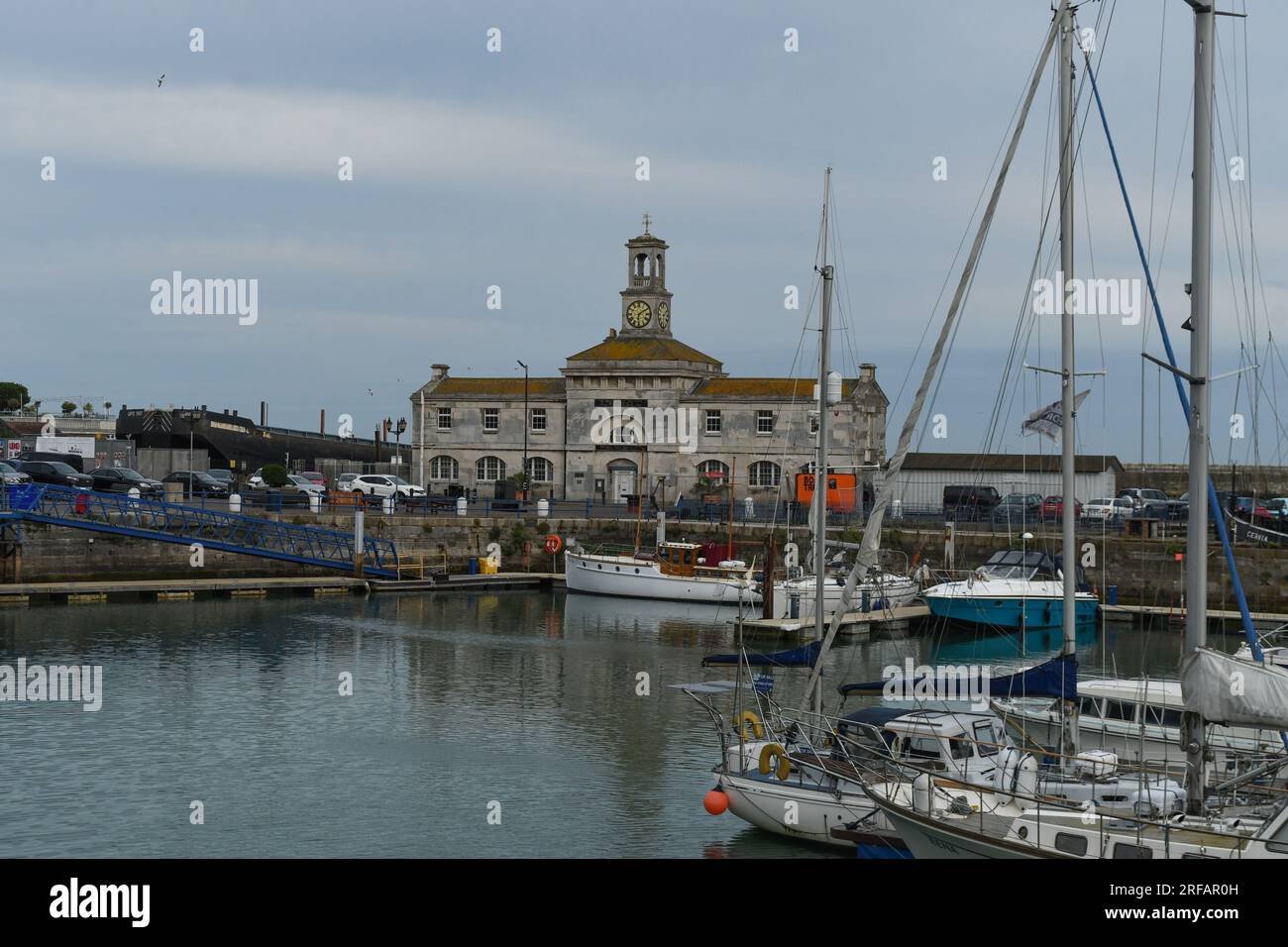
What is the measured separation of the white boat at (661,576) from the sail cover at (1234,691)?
1589 inches

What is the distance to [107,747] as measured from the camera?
28906mm

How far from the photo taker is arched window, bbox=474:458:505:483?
264 ft

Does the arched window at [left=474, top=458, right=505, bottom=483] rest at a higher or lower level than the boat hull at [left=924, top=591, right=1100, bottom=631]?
higher

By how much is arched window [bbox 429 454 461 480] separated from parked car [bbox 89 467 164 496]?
58.3ft

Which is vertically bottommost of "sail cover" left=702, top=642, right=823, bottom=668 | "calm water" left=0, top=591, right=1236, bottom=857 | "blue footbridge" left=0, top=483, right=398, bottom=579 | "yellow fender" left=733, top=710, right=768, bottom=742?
"calm water" left=0, top=591, right=1236, bottom=857

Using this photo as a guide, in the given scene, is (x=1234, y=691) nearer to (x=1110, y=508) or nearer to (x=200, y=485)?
(x=1110, y=508)

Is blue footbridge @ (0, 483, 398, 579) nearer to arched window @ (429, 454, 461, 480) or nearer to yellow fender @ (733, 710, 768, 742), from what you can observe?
arched window @ (429, 454, 461, 480)

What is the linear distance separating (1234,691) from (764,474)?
58931mm

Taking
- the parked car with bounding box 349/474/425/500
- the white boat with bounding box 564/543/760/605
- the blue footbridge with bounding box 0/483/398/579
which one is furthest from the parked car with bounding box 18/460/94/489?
the white boat with bounding box 564/543/760/605

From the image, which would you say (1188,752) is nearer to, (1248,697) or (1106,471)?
(1248,697)

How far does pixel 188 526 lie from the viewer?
56406 mm

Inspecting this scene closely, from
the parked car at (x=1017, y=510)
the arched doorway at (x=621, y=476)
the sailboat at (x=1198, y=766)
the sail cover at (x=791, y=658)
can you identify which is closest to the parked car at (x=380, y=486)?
the arched doorway at (x=621, y=476)

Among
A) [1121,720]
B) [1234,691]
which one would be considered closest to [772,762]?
[1234,691]
